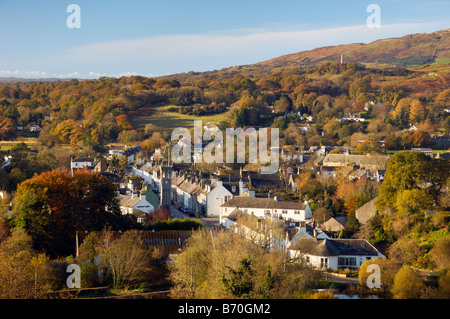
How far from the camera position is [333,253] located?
29.1 meters

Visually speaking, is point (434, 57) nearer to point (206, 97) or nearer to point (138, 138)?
point (206, 97)

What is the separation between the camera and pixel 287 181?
51812mm

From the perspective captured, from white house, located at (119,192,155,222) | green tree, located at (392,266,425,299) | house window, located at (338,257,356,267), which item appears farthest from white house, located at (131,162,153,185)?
green tree, located at (392,266,425,299)

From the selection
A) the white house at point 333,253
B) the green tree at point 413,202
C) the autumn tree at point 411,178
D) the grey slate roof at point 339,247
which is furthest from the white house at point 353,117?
the white house at point 333,253

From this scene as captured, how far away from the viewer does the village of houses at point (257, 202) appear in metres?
29.5

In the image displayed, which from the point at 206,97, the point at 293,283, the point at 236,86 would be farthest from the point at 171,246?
the point at 236,86

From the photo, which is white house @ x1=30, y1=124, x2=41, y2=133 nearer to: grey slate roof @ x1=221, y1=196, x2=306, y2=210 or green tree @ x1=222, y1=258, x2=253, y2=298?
grey slate roof @ x1=221, y1=196, x2=306, y2=210

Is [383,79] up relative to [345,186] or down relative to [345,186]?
up

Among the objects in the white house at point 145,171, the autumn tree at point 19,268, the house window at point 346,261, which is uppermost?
the autumn tree at point 19,268

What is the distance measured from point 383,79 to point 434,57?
59.2 m

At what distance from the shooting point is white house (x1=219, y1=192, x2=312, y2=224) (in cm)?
3775

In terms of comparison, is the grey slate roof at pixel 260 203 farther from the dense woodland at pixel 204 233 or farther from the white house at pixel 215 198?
the white house at pixel 215 198

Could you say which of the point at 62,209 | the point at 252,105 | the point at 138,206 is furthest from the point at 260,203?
the point at 252,105

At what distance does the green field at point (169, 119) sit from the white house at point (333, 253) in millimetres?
57734
